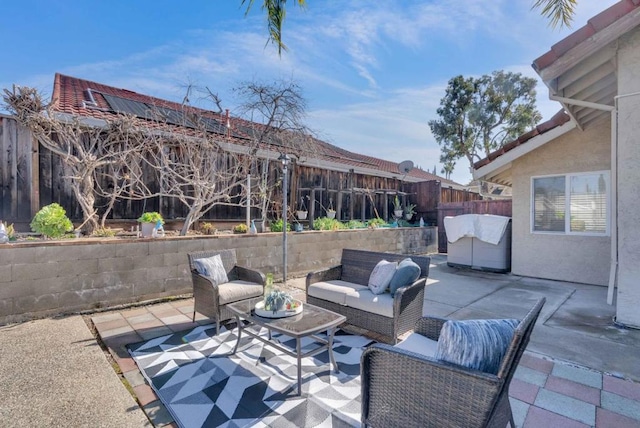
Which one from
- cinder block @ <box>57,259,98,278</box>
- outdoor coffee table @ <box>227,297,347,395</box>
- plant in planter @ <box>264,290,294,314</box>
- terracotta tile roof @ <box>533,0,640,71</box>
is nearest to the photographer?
outdoor coffee table @ <box>227,297,347,395</box>

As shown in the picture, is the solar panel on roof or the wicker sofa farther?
the solar panel on roof

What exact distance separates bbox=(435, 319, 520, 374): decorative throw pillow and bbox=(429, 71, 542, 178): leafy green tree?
60.2 feet

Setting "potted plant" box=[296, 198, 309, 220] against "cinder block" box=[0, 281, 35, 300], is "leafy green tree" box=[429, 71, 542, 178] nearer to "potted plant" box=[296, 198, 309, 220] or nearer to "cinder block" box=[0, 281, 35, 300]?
"potted plant" box=[296, 198, 309, 220]

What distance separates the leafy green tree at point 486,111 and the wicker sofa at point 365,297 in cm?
1614

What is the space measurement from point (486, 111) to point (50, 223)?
63.0 feet

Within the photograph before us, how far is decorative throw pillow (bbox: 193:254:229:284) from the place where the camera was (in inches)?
167

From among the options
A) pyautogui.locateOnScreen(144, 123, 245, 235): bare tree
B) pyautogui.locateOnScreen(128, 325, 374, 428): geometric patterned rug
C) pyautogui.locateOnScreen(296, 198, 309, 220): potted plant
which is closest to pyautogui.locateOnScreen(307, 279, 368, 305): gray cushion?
pyautogui.locateOnScreen(128, 325, 374, 428): geometric patterned rug

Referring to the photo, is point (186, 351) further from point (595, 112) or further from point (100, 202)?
point (595, 112)

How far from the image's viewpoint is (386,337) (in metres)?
3.87

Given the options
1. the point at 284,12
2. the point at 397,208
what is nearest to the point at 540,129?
the point at 397,208

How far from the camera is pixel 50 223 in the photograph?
450cm

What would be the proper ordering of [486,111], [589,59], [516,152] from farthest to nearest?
1. [486,111]
2. [516,152]
3. [589,59]

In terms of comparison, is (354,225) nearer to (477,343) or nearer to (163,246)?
(163,246)

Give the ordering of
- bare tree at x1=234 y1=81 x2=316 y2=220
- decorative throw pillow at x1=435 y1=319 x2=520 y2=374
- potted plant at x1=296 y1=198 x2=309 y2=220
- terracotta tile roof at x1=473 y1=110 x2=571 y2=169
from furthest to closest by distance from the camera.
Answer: potted plant at x1=296 y1=198 x2=309 y2=220
bare tree at x1=234 y1=81 x2=316 y2=220
terracotta tile roof at x1=473 y1=110 x2=571 y2=169
decorative throw pillow at x1=435 y1=319 x2=520 y2=374
